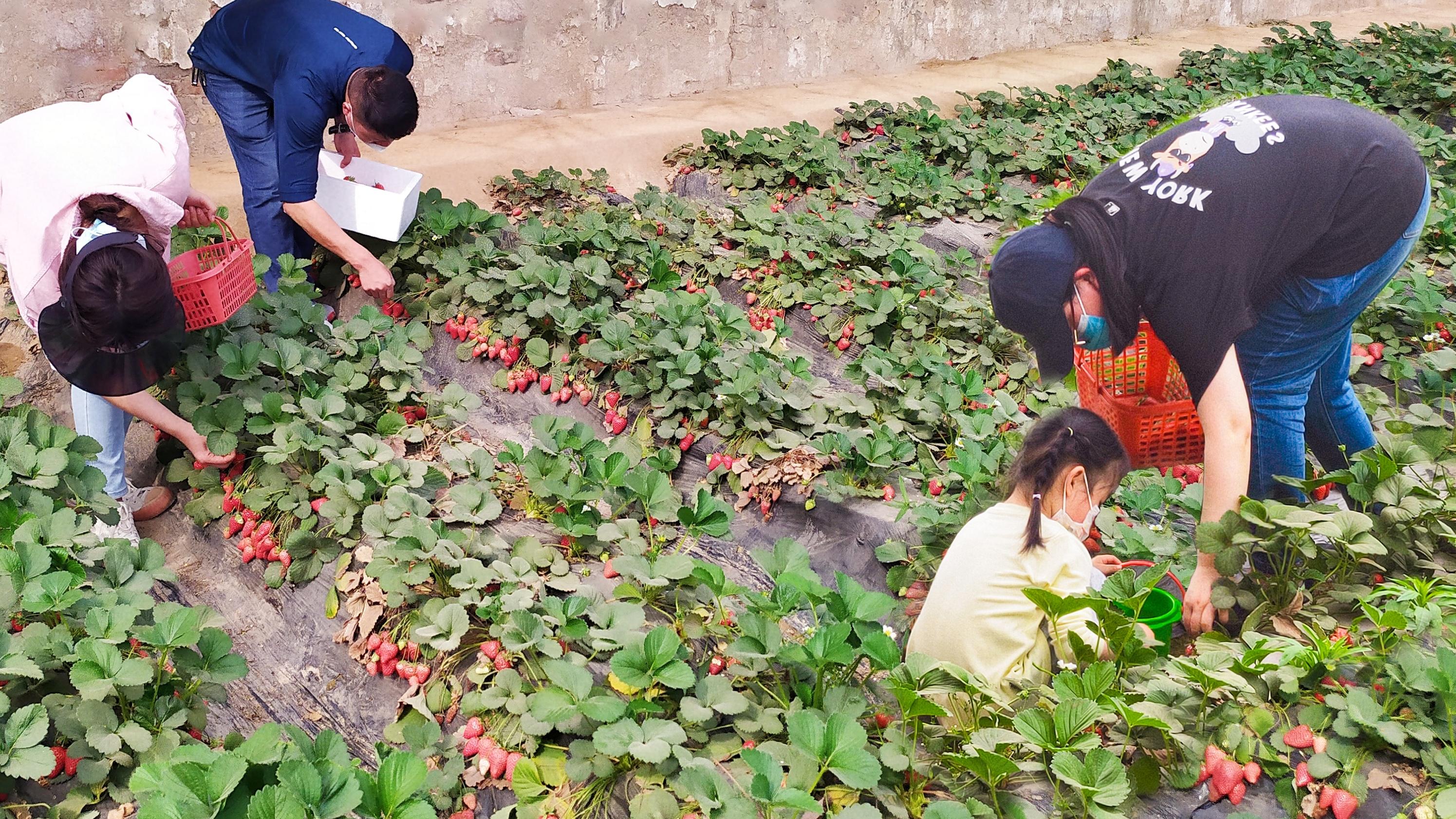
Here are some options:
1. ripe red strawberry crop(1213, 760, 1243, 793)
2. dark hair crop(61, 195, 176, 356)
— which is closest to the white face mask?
ripe red strawberry crop(1213, 760, 1243, 793)

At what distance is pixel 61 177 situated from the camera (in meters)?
2.77

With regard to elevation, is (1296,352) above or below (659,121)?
above

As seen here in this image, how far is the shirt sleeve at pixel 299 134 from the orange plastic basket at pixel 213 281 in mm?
307

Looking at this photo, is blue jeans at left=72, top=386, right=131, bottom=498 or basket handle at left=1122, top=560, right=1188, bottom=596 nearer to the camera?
basket handle at left=1122, top=560, right=1188, bottom=596

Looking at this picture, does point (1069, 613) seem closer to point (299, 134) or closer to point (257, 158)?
point (299, 134)

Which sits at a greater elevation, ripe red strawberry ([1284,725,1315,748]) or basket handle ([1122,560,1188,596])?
ripe red strawberry ([1284,725,1315,748])

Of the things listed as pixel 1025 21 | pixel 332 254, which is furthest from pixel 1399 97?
pixel 332 254

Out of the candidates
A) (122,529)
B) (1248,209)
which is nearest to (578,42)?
(122,529)

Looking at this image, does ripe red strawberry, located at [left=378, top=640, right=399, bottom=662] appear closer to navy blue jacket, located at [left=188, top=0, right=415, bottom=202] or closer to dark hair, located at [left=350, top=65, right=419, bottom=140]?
dark hair, located at [left=350, top=65, right=419, bottom=140]

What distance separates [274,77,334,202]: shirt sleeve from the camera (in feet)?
11.6

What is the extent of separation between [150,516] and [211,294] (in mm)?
721

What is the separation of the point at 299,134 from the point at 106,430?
115cm

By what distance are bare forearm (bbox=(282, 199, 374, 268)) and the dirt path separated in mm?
1135

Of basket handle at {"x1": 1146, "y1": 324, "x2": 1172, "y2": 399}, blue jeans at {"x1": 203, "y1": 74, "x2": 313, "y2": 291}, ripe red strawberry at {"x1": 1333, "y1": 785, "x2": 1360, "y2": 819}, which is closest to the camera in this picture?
ripe red strawberry at {"x1": 1333, "y1": 785, "x2": 1360, "y2": 819}
